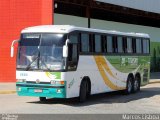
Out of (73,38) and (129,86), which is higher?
(73,38)

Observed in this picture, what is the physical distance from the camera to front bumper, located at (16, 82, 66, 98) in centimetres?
1803

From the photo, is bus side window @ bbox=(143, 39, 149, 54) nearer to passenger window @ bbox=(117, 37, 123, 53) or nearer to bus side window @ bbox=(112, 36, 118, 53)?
passenger window @ bbox=(117, 37, 123, 53)

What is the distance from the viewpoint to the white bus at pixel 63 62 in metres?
18.2

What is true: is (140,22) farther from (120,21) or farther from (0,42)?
(0,42)

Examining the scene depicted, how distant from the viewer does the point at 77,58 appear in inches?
750

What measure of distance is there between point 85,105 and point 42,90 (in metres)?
1.79

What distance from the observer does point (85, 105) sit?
62.1 feet

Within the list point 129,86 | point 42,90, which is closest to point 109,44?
point 129,86

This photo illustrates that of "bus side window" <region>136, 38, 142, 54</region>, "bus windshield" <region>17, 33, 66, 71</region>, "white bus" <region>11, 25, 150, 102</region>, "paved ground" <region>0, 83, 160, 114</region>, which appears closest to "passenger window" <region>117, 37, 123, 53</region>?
"white bus" <region>11, 25, 150, 102</region>

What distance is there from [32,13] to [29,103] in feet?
37.5

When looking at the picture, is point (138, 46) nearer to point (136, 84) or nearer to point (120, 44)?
point (136, 84)

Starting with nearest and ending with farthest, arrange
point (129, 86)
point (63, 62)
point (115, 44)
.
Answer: point (63, 62), point (115, 44), point (129, 86)

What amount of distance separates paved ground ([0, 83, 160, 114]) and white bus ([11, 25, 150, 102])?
1.49 feet

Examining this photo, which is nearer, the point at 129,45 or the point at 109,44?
the point at 109,44
